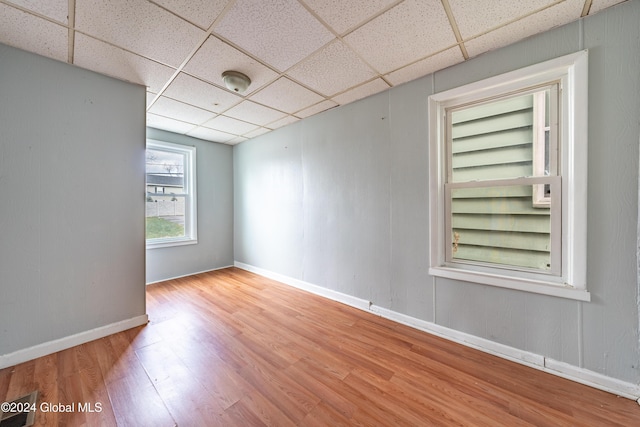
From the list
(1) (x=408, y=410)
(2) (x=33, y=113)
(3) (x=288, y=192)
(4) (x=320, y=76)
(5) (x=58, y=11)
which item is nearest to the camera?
(1) (x=408, y=410)

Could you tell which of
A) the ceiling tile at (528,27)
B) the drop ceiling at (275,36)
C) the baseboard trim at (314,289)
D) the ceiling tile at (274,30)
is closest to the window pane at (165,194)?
the baseboard trim at (314,289)

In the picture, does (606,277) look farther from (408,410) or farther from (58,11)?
(58,11)

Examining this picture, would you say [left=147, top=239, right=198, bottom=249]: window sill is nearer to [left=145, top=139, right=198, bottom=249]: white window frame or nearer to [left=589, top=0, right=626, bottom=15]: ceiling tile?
[left=145, top=139, right=198, bottom=249]: white window frame

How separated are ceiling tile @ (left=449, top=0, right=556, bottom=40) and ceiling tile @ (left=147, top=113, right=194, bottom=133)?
11.3 feet

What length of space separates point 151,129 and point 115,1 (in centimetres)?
262

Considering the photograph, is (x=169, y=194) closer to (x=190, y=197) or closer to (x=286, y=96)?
(x=190, y=197)

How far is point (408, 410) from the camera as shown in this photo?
1.33 meters

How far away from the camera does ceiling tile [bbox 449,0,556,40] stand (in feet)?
4.60

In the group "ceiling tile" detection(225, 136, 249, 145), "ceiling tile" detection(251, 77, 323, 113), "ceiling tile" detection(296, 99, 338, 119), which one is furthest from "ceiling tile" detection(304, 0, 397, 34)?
"ceiling tile" detection(225, 136, 249, 145)

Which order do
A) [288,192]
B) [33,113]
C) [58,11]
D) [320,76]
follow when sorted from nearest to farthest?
[58,11] → [33,113] → [320,76] → [288,192]

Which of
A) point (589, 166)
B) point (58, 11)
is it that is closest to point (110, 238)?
point (58, 11)

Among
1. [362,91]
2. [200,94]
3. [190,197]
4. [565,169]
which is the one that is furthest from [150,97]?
[565,169]

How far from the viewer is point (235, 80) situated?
2.12 metres

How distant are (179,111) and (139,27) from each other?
149 cm
